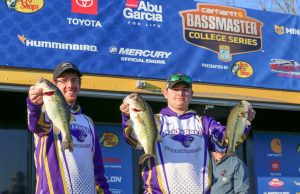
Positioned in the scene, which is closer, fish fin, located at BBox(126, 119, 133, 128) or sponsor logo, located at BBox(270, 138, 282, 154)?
fish fin, located at BBox(126, 119, 133, 128)

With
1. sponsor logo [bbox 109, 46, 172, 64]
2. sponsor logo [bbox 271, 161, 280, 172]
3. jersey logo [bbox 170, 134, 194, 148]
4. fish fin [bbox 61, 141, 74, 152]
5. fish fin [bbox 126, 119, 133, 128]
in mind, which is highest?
sponsor logo [bbox 109, 46, 172, 64]

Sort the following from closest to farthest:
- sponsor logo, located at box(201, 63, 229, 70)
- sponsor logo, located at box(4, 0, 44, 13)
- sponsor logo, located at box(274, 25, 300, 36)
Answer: sponsor logo, located at box(4, 0, 44, 13)
sponsor logo, located at box(201, 63, 229, 70)
sponsor logo, located at box(274, 25, 300, 36)

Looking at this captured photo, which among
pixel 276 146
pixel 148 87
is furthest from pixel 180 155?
pixel 276 146

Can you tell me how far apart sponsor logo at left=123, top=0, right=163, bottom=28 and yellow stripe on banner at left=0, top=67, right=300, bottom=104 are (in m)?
0.70

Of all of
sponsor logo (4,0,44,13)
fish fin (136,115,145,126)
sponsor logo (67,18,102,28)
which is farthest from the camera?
sponsor logo (67,18,102,28)

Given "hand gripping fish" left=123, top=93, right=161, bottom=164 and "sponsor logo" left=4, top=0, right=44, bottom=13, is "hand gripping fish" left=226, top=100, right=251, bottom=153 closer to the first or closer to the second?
"hand gripping fish" left=123, top=93, right=161, bottom=164

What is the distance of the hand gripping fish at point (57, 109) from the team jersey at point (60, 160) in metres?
0.11

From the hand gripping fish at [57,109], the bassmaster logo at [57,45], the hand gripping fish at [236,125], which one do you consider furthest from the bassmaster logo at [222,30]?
the hand gripping fish at [57,109]

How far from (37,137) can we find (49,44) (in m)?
1.94

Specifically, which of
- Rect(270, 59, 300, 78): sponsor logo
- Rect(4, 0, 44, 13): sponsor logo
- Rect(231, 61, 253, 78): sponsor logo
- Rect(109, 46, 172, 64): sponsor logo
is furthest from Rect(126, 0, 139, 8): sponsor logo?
Rect(270, 59, 300, 78): sponsor logo

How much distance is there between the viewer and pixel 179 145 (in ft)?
14.3

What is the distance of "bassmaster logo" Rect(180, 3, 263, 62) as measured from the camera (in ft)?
21.7

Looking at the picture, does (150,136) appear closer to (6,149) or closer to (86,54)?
(86,54)

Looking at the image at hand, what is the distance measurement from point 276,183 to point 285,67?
178 centimetres
